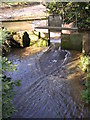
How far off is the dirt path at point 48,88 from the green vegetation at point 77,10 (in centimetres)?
135

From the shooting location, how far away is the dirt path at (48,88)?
13.0 feet

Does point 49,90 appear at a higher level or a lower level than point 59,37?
lower

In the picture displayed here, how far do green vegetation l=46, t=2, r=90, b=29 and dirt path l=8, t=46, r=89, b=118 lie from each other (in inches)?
53.1

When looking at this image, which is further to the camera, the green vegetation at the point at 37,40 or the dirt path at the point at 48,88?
the green vegetation at the point at 37,40

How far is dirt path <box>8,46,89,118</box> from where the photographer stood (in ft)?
13.0

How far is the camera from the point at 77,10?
6.36 m

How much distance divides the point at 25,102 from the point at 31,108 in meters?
0.27

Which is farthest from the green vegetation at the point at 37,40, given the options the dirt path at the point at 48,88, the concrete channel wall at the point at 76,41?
the dirt path at the point at 48,88

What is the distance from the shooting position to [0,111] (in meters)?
2.46

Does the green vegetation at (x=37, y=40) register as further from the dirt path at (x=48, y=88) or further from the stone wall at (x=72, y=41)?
the dirt path at (x=48, y=88)

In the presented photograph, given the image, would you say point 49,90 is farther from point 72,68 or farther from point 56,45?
point 56,45

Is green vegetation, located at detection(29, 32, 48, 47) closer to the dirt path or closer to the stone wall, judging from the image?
the stone wall

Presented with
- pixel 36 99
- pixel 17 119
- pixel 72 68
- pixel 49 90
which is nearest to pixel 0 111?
pixel 17 119

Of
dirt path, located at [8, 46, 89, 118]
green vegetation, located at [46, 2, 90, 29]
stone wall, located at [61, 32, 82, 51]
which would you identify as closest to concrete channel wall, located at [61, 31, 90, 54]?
stone wall, located at [61, 32, 82, 51]
